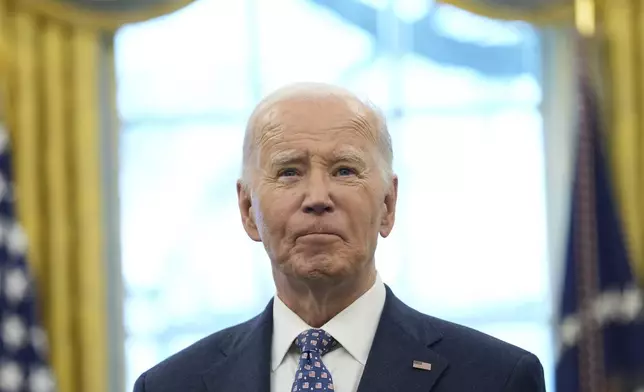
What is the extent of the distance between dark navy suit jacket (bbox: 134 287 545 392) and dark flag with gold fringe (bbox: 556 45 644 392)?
352 centimetres

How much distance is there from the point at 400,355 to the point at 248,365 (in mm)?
371

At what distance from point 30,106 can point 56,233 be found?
731mm

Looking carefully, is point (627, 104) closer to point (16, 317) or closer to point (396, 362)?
point (16, 317)

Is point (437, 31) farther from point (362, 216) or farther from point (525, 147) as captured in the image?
point (362, 216)

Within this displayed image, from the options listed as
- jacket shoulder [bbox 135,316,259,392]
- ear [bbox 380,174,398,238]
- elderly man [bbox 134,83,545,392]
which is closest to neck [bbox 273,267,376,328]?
elderly man [bbox 134,83,545,392]

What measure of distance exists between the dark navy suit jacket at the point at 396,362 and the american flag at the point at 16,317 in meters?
3.64

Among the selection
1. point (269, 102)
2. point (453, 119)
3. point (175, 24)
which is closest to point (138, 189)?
point (175, 24)

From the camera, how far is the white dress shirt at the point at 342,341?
9.36 feet

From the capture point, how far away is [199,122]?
712cm

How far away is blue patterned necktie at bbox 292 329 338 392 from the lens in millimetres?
2773

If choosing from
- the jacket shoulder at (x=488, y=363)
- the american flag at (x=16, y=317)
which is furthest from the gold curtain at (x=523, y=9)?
the jacket shoulder at (x=488, y=363)

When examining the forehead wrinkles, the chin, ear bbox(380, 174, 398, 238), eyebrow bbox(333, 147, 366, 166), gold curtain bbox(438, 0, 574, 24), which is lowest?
the chin

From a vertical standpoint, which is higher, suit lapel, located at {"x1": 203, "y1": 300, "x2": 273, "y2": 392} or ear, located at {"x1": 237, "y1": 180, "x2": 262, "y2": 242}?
ear, located at {"x1": 237, "y1": 180, "x2": 262, "y2": 242}

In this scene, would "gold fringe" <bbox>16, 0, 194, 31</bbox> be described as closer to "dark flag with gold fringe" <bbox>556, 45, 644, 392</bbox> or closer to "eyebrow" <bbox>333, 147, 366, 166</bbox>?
"dark flag with gold fringe" <bbox>556, 45, 644, 392</bbox>
